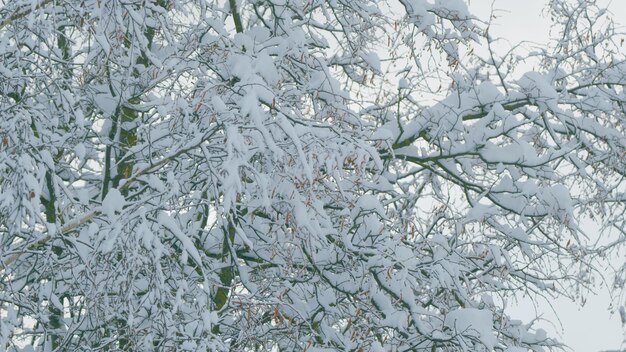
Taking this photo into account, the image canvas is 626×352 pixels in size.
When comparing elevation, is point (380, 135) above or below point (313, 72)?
below

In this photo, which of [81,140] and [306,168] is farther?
[81,140]

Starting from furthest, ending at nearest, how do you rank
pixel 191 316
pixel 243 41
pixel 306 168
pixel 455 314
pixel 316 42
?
1. pixel 316 42
2. pixel 243 41
3. pixel 455 314
4. pixel 191 316
5. pixel 306 168

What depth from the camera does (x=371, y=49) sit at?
7660 millimetres

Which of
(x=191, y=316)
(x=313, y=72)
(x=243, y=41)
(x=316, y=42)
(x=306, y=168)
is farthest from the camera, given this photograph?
(x=316, y=42)

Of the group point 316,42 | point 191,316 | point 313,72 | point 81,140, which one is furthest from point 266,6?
point 191,316

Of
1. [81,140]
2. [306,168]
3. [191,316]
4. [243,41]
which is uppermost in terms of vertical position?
[243,41]

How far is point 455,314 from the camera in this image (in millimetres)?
6016

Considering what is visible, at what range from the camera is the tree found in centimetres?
505

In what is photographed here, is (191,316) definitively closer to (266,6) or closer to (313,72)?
(313,72)

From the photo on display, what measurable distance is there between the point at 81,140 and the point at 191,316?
156 cm

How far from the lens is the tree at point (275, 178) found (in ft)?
16.6

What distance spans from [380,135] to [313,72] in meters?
1.11

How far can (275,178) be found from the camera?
5.24 metres

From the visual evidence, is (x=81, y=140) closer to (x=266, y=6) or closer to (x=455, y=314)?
(x=266, y=6)
